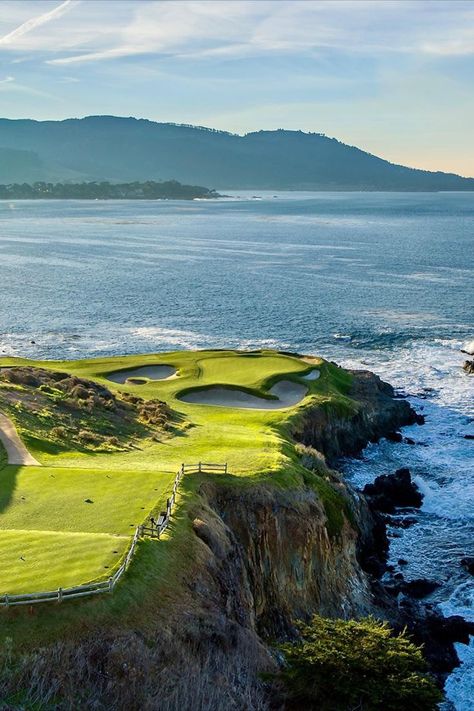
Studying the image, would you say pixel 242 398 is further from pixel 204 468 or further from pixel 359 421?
pixel 204 468

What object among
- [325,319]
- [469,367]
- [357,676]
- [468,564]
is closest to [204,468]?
[357,676]

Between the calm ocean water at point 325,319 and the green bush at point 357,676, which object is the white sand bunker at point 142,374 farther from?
the green bush at point 357,676

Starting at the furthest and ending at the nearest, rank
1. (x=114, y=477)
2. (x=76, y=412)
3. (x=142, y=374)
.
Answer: (x=142, y=374)
(x=76, y=412)
(x=114, y=477)

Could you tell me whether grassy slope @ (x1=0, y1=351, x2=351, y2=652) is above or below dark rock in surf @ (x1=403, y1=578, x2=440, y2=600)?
above

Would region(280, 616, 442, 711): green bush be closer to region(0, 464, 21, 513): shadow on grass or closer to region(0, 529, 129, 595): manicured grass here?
region(0, 529, 129, 595): manicured grass

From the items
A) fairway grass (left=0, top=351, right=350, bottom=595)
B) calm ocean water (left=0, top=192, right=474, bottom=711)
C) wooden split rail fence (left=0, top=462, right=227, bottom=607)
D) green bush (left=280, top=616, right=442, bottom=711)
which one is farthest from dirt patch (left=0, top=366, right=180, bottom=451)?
green bush (left=280, top=616, right=442, bottom=711)
